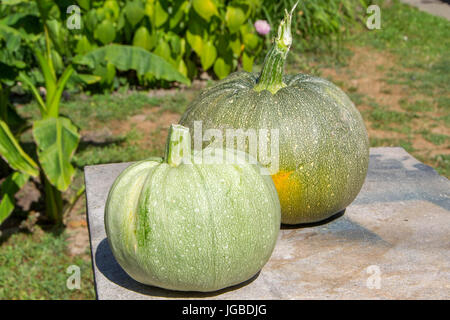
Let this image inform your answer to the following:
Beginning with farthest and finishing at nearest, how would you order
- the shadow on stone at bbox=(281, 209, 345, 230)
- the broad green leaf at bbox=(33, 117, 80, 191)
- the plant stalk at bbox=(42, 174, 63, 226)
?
the plant stalk at bbox=(42, 174, 63, 226) < the broad green leaf at bbox=(33, 117, 80, 191) < the shadow on stone at bbox=(281, 209, 345, 230)

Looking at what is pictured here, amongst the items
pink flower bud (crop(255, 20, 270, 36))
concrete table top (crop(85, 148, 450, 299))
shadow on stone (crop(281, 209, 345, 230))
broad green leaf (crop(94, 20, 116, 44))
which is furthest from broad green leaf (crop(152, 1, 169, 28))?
shadow on stone (crop(281, 209, 345, 230))

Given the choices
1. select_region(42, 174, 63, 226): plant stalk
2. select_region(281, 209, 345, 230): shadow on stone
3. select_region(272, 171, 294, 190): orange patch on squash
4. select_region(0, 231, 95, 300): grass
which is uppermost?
select_region(272, 171, 294, 190): orange patch on squash

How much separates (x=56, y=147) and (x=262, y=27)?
3624mm

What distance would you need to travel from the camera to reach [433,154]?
573 centimetres

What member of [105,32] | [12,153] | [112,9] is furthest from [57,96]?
[112,9]

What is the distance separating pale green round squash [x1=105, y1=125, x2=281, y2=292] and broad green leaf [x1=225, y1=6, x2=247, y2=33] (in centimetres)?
448

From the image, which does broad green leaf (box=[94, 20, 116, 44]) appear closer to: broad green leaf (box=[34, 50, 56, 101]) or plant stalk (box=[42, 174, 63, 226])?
broad green leaf (box=[34, 50, 56, 101])

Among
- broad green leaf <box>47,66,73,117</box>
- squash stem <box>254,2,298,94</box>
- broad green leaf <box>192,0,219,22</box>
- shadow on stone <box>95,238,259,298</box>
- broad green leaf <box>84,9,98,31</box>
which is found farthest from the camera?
broad green leaf <box>192,0,219,22</box>

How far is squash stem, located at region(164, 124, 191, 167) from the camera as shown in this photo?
2082 millimetres

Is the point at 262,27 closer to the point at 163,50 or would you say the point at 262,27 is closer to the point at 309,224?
the point at 163,50

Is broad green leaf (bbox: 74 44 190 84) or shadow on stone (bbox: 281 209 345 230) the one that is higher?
broad green leaf (bbox: 74 44 190 84)

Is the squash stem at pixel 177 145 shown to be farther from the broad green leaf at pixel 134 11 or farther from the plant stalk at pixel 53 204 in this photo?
the broad green leaf at pixel 134 11

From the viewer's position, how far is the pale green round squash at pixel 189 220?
198cm

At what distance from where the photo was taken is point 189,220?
1976 mm
